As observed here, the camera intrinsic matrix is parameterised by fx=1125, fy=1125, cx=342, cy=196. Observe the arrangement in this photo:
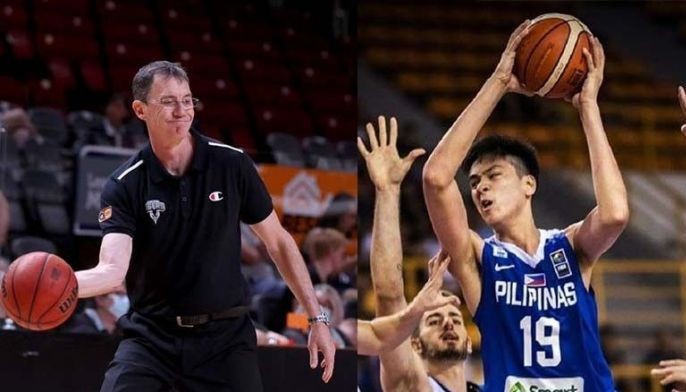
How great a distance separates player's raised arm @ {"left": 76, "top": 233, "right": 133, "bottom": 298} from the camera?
146 inches

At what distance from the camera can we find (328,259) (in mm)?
6773

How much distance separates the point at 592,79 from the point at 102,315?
3.05 metres

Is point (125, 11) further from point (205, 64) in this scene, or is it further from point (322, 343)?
point (322, 343)

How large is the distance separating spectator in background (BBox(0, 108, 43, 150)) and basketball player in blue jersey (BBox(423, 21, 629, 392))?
9.96ft

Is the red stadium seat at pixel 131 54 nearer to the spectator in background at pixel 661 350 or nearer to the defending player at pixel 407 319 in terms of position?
the spectator in background at pixel 661 350

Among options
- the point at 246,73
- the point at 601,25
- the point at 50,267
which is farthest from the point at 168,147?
the point at 601,25

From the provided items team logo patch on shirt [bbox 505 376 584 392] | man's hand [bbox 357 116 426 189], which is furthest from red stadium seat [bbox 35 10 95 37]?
team logo patch on shirt [bbox 505 376 584 392]

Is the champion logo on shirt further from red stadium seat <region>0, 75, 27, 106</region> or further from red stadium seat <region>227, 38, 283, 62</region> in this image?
red stadium seat <region>227, 38, 283, 62</region>

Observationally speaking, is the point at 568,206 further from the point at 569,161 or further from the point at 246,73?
the point at 246,73

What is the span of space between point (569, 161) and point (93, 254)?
789 cm


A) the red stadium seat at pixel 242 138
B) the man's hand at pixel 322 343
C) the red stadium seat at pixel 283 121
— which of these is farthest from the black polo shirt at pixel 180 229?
the red stadium seat at pixel 283 121

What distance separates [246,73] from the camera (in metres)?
11.3

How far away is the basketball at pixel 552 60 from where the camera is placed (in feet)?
13.2

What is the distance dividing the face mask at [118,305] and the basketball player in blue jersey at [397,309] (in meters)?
1.66
